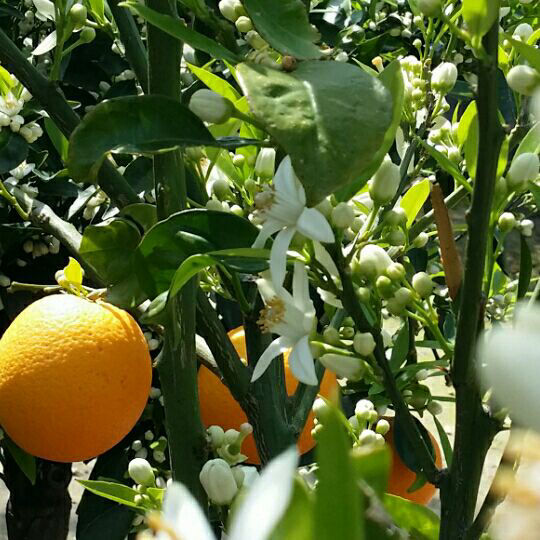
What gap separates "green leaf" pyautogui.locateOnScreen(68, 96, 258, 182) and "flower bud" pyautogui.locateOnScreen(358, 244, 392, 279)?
0.07 metres

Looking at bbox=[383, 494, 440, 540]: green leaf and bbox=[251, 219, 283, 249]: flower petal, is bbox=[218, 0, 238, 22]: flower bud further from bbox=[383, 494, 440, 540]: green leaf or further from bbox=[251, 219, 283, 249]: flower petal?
bbox=[383, 494, 440, 540]: green leaf

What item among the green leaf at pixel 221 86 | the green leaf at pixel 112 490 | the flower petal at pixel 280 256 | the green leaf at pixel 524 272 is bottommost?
the green leaf at pixel 112 490

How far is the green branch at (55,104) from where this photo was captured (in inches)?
23.5

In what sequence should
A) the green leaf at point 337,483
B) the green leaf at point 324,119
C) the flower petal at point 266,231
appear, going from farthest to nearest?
the flower petal at point 266,231 → the green leaf at point 324,119 → the green leaf at point 337,483

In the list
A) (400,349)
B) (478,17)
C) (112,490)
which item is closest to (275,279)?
(478,17)

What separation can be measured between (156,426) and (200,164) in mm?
405

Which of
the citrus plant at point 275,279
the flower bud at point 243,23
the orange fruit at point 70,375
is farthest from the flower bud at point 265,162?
the orange fruit at point 70,375

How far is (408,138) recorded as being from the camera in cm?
67

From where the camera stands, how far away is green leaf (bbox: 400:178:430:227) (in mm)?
513

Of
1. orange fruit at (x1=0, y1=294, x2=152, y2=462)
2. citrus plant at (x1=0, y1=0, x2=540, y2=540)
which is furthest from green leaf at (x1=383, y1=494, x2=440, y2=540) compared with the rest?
orange fruit at (x1=0, y1=294, x2=152, y2=462)

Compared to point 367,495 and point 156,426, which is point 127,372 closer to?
point 156,426

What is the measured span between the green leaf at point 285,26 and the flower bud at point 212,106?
38 millimetres

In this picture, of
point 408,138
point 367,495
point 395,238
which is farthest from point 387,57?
point 367,495

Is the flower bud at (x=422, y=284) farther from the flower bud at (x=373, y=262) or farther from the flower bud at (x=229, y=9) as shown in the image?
the flower bud at (x=229, y=9)
